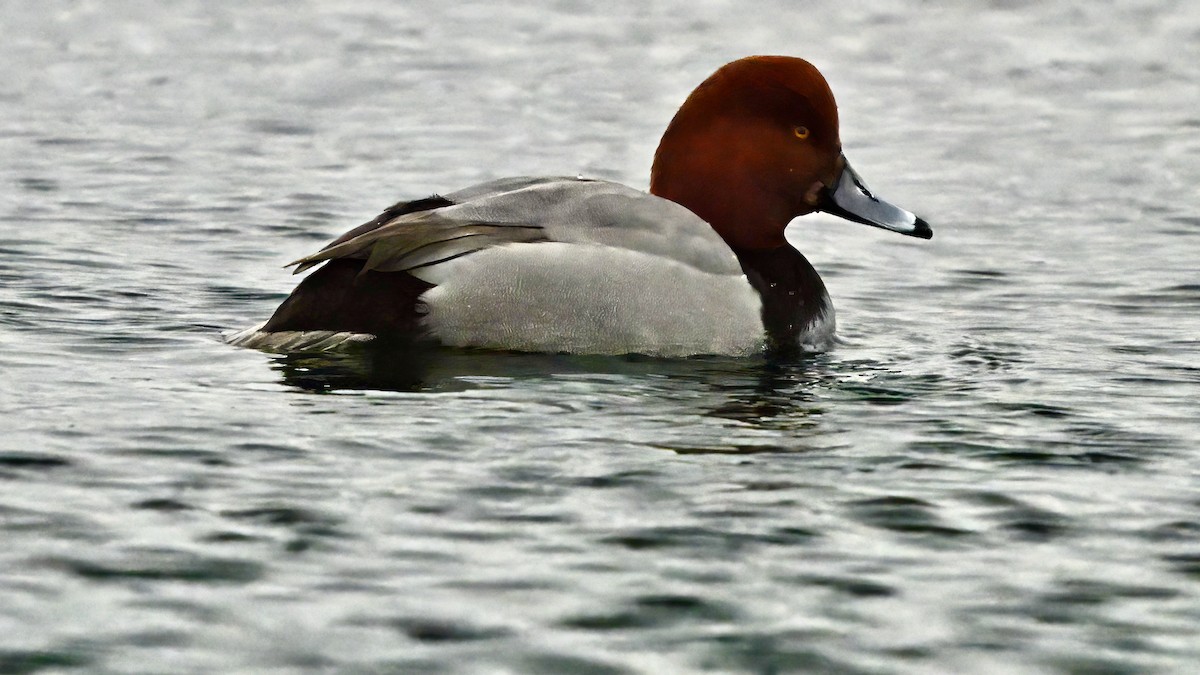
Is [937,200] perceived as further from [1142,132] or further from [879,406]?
[879,406]

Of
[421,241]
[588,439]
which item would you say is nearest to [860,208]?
[421,241]

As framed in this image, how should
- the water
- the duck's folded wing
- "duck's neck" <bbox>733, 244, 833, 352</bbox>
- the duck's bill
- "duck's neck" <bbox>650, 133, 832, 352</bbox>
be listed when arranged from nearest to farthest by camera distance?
the water
the duck's folded wing
"duck's neck" <bbox>733, 244, 833, 352</bbox>
"duck's neck" <bbox>650, 133, 832, 352</bbox>
the duck's bill

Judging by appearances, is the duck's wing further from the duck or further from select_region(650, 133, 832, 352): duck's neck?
select_region(650, 133, 832, 352): duck's neck

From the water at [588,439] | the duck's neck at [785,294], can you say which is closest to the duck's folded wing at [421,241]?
the water at [588,439]

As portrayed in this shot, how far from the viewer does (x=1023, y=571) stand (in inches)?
192

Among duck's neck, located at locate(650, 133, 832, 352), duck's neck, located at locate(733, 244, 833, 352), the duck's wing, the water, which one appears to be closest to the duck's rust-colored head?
duck's neck, located at locate(650, 133, 832, 352)

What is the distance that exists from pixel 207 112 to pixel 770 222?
6.52m

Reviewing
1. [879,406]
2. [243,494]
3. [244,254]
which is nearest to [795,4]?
[244,254]

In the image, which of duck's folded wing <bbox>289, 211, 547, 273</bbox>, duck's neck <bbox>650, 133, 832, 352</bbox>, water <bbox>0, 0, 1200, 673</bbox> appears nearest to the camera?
water <bbox>0, 0, 1200, 673</bbox>

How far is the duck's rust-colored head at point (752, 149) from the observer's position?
7754 millimetres

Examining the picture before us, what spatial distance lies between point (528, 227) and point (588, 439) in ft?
4.71

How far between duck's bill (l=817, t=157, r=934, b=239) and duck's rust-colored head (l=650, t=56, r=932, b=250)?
10 cm

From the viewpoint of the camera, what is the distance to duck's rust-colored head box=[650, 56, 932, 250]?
775cm

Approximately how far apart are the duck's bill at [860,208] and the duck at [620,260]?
0.19 meters
